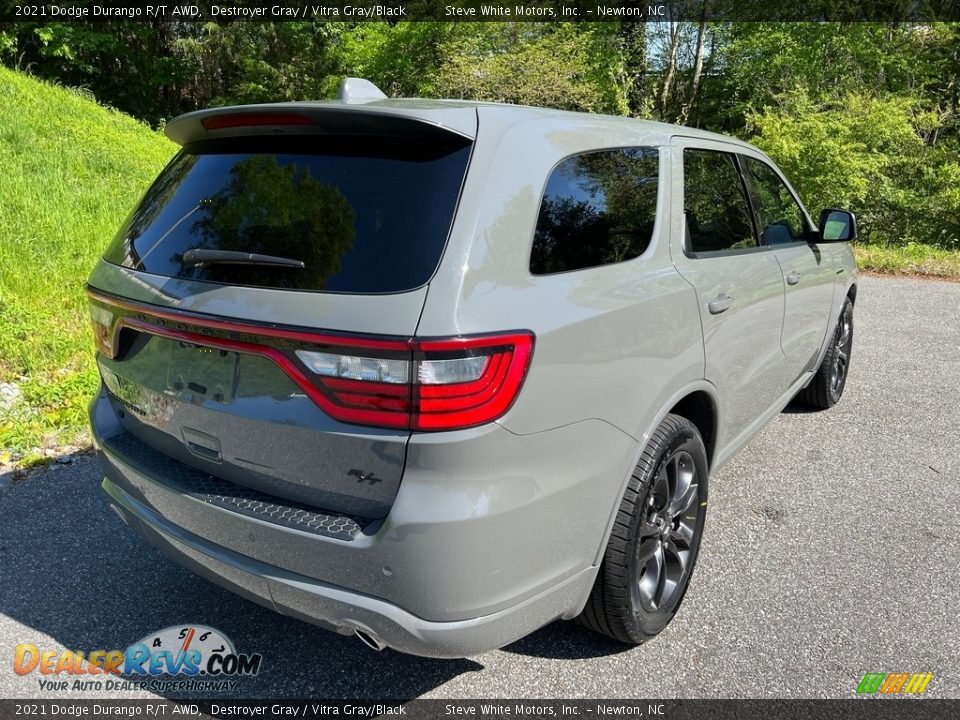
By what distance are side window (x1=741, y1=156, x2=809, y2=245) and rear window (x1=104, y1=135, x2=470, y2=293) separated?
2120 millimetres

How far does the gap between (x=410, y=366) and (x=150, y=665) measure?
1608 millimetres

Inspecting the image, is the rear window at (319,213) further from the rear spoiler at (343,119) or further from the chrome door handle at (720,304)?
the chrome door handle at (720,304)

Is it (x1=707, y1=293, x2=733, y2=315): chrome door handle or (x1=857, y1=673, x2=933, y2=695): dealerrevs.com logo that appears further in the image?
(x1=707, y1=293, x2=733, y2=315): chrome door handle

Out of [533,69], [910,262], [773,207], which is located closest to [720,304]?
[773,207]

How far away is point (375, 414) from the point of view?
1728 mm

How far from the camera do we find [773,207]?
146 inches

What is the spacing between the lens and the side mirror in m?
3.90

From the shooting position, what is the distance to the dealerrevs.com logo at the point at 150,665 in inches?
92.3

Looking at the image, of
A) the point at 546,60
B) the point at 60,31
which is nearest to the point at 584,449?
the point at 546,60

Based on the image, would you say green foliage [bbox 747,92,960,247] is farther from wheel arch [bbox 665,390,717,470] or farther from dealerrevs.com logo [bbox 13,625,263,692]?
dealerrevs.com logo [bbox 13,625,263,692]

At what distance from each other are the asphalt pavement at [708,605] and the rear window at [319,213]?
136 centimetres

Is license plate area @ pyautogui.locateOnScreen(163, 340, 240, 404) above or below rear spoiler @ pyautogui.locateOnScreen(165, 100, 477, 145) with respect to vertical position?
below

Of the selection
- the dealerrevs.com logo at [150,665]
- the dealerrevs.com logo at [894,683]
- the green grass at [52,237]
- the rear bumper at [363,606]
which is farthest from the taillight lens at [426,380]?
the green grass at [52,237]

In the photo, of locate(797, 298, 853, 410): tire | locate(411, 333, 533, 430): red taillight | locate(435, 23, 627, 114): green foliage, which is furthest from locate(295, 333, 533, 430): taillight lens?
locate(435, 23, 627, 114): green foliage
